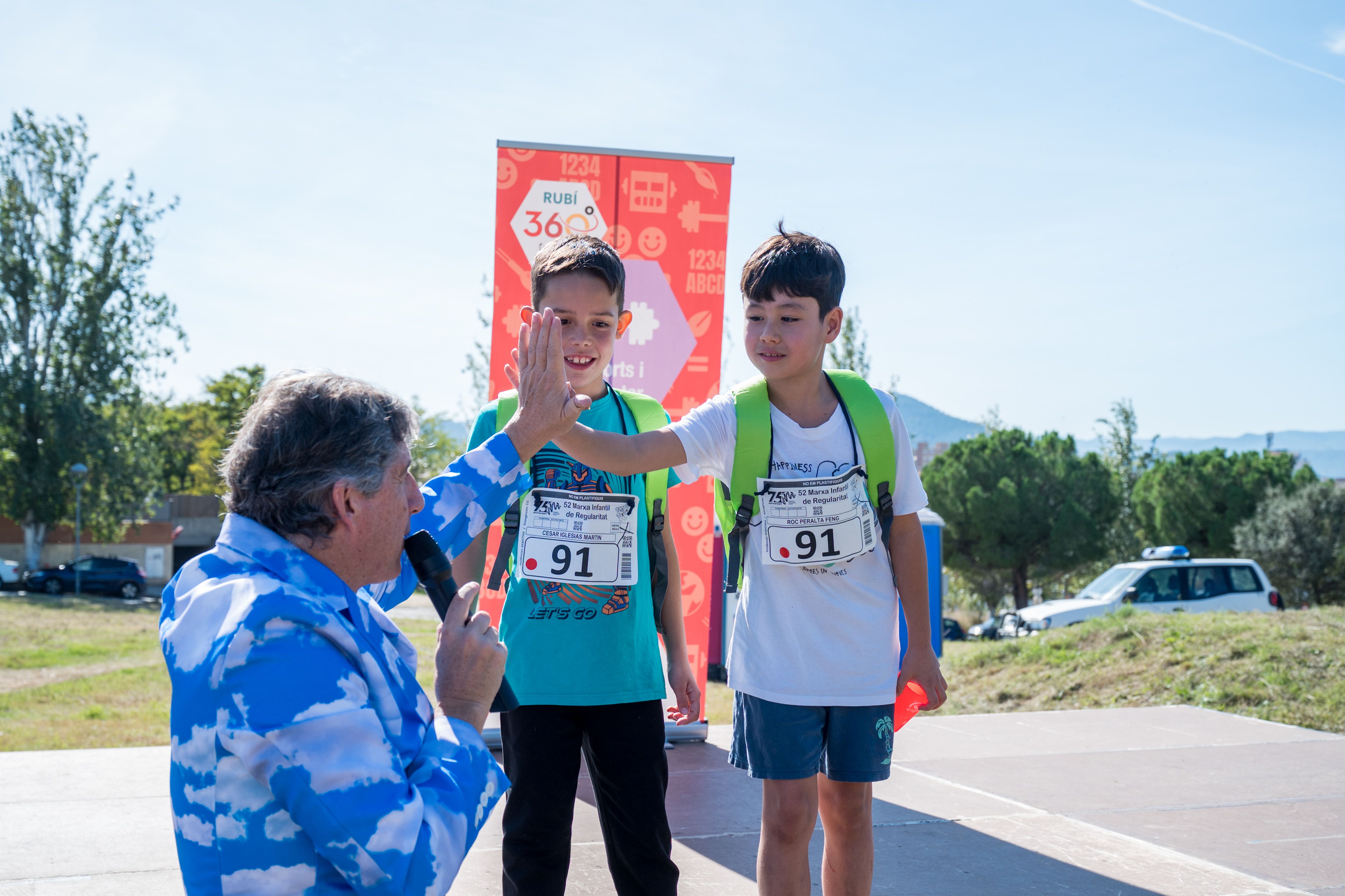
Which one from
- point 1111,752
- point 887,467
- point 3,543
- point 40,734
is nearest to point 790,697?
point 887,467

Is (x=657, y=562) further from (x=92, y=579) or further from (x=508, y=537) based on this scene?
(x=92, y=579)

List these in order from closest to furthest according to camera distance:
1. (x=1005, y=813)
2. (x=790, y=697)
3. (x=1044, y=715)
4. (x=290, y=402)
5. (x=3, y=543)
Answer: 1. (x=290, y=402)
2. (x=790, y=697)
3. (x=1005, y=813)
4. (x=1044, y=715)
5. (x=3, y=543)

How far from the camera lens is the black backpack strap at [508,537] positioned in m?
2.66

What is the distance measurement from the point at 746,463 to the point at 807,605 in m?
0.39

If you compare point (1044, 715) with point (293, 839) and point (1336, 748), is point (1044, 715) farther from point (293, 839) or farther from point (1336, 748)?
point (293, 839)

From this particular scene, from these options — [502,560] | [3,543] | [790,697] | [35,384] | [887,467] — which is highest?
[35,384]

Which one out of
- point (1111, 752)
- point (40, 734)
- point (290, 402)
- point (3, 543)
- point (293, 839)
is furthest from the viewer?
point (3, 543)

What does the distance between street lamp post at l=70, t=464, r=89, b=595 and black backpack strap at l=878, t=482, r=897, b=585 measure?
35.3 meters

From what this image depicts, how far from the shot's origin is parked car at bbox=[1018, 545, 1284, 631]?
17.3 m

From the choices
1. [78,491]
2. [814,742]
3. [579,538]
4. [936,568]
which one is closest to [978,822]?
[814,742]

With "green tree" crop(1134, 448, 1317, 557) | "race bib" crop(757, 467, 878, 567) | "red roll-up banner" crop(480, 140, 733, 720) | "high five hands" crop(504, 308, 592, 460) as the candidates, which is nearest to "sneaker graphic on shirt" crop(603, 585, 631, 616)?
"race bib" crop(757, 467, 878, 567)

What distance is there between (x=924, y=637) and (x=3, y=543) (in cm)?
5255

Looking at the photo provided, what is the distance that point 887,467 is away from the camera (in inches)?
104

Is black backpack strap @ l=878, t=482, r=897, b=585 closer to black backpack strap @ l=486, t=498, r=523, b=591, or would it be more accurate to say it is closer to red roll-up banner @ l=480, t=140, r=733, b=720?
black backpack strap @ l=486, t=498, r=523, b=591
